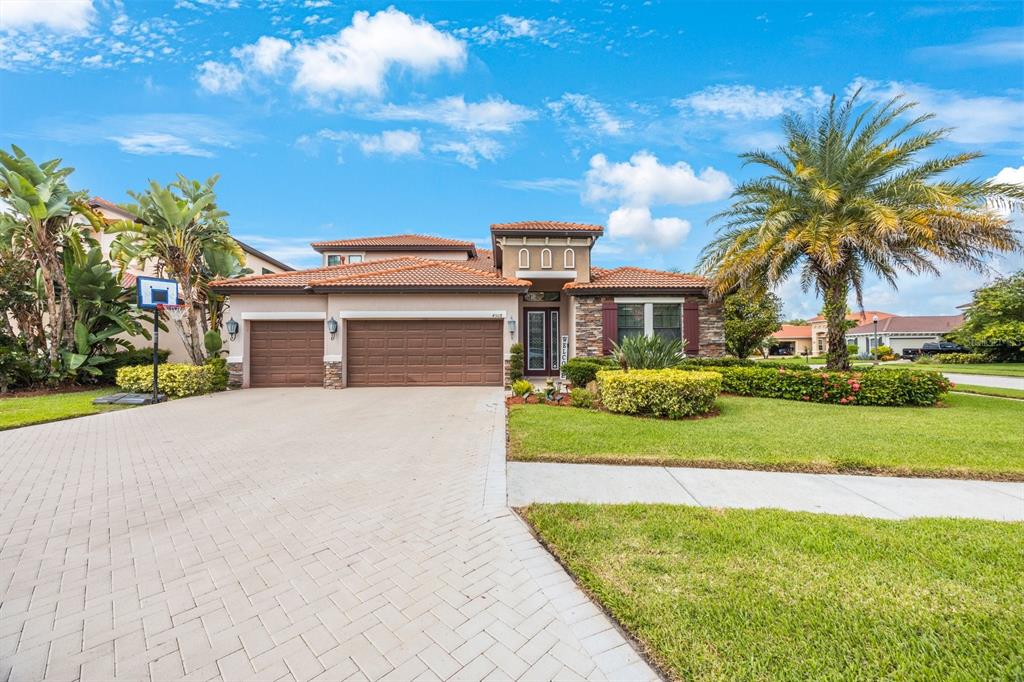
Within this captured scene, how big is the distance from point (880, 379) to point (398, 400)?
12.3 metres

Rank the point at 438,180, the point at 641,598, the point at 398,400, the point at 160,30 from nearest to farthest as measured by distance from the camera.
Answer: the point at 641,598
the point at 160,30
the point at 398,400
the point at 438,180

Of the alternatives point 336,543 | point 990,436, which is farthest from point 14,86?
point 990,436

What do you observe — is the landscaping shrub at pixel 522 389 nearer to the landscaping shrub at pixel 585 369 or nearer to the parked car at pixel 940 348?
the landscaping shrub at pixel 585 369

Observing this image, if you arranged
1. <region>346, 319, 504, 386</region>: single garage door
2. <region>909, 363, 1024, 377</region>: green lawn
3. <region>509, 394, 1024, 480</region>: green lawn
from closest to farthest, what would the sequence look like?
<region>509, 394, 1024, 480</region>: green lawn < <region>346, 319, 504, 386</region>: single garage door < <region>909, 363, 1024, 377</region>: green lawn

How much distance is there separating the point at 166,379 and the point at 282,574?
12275 millimetres

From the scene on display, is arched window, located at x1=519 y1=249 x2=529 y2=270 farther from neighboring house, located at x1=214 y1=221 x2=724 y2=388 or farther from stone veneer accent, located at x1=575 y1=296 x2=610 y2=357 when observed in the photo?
stone veneer accent, located at x1=575 y1=296 x2=610 y2=357

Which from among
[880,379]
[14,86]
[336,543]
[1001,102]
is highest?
[14,86]

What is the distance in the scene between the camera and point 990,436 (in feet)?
22.2

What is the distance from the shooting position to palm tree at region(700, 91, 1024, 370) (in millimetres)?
10398

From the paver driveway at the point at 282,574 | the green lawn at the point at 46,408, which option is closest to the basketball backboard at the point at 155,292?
the green lawn at the point at 46,408

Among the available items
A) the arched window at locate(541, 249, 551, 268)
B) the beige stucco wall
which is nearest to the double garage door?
the beige stucco wall

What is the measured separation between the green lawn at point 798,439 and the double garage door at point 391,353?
516cm

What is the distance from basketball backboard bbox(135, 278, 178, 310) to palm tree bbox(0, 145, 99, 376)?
4.31m

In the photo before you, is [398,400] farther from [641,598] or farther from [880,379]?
[880,379]
